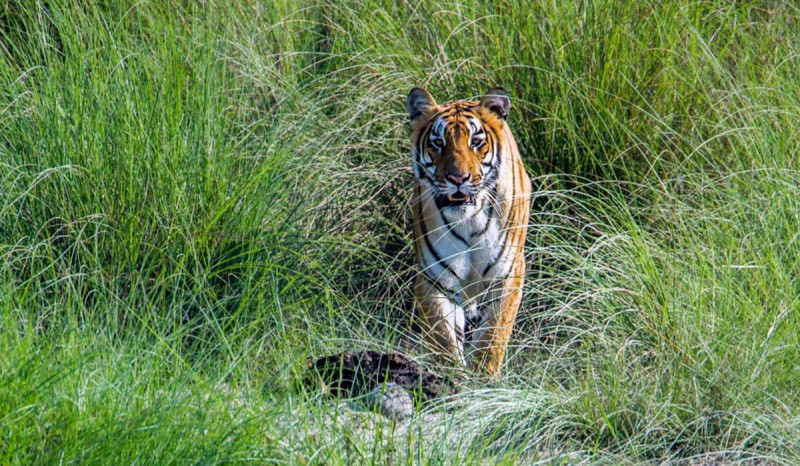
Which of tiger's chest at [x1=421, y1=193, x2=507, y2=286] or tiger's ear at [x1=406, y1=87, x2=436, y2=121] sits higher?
tiger's ear at [x1=406, y1=87, x2=436, y2=121]

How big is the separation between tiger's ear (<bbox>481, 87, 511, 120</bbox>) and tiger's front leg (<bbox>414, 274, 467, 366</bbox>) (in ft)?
2.36

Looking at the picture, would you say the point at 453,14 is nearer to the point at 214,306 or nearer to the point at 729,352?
the point at 214,306

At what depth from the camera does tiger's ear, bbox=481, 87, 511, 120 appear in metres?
4.25

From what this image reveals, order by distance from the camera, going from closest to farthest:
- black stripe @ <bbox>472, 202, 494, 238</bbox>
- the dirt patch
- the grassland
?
1. the grassland
2. the dirt patch
3. black stripe @ <bbox>472, 202, 494, 238</bbox>

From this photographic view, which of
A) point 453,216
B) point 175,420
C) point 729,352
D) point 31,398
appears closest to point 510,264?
point 453,216

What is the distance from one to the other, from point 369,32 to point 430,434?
2778 millimetres

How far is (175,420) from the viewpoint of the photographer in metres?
2.84

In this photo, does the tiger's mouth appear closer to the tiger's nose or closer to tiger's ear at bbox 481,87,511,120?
the tiger's nose

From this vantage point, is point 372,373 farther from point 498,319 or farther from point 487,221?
point 487,221

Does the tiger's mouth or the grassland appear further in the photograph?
the tiger's mouth

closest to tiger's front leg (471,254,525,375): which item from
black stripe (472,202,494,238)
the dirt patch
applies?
black stripe (472,202,494,238)

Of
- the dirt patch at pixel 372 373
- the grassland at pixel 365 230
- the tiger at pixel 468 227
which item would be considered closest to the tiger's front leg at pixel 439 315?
the tiger at pixel 468 227

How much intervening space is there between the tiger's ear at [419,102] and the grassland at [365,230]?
52cm

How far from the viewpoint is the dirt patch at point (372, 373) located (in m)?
3.56
